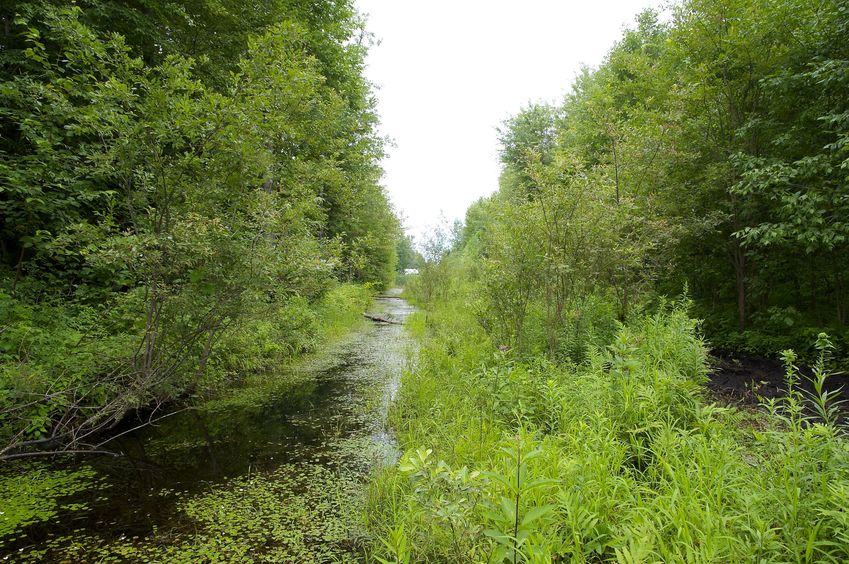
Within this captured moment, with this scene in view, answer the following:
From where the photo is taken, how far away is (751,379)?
5.78 m

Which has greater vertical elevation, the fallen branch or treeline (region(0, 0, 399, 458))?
treeline (region(0, 0, 399, 458))

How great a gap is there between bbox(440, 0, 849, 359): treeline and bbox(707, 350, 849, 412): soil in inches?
21.0

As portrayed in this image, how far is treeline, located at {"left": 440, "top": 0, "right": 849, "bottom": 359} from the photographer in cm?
578

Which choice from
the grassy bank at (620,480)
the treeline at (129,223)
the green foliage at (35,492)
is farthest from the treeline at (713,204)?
the green foliage at (35,492)

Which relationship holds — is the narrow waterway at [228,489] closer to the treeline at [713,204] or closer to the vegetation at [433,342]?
the vegetation at [433,342]

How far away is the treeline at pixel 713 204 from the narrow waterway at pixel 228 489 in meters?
3.20

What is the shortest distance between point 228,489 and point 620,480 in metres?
3.28

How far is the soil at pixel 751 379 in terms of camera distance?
506 centimetres

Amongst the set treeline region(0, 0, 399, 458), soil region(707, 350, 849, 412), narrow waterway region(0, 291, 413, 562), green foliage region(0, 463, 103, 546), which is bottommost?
narrow waterway region(0, 291, 413, 562)

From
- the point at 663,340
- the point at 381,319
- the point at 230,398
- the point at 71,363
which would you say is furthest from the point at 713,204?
the point at 381,319

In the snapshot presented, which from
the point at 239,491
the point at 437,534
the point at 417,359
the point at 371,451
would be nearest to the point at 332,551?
the point at 437,534

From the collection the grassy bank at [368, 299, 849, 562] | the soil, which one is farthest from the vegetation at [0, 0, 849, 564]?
the soil

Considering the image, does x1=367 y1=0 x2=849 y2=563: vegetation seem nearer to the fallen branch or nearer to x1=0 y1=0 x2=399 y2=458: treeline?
A: x1=0 y1=0 x2=399 y2=458: treeline

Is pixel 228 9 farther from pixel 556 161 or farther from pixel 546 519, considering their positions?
pixel 546 519
